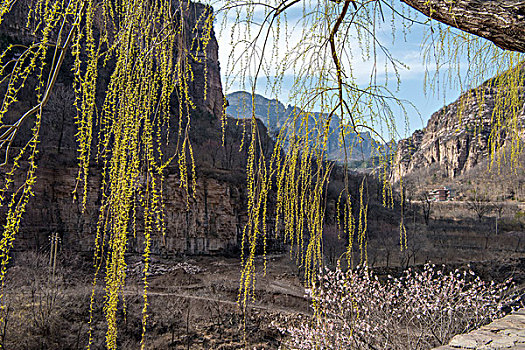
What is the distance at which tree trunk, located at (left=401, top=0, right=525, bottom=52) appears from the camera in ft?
3.66

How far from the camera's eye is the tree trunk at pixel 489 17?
3.66ft

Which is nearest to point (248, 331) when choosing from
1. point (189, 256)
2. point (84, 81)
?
point (189, 256)

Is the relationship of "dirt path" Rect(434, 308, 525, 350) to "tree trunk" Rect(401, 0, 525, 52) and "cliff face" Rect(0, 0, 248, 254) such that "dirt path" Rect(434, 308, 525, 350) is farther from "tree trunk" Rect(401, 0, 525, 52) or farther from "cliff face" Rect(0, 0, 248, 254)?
"cliff face" Rect(0, 0, 248, 254)

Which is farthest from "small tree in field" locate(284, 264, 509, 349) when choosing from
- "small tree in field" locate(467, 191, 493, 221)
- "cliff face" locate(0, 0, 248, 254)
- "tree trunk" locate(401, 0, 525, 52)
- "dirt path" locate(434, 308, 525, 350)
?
"small tree in field" locate(467, 191, 493, 221)

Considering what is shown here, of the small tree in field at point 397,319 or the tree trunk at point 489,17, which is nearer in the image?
the tree trunk at point 489,17

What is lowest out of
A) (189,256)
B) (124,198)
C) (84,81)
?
(189,256)

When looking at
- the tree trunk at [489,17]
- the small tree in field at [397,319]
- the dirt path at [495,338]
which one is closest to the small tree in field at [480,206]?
the small tree in field at [397,319]

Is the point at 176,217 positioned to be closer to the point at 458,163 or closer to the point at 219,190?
the point at 219,190

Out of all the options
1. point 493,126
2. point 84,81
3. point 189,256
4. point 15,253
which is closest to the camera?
point 84,81

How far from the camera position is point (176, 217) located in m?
16.5

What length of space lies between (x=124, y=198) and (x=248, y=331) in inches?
388

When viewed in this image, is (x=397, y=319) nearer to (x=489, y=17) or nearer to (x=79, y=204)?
(x=489, y=17)

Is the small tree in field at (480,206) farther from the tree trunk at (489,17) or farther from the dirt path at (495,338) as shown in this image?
the tree trunk at (489,17)

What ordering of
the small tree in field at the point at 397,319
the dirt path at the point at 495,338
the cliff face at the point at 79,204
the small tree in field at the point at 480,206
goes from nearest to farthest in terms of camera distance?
1. the dirt path at the point at 495,338
2. the small tree in field at the point at 397,319
3. the cliff face at the point at 79,204
4. the small tree in field at the point at 480,206
